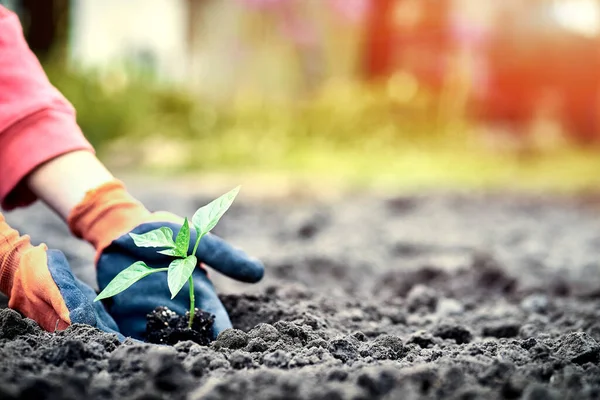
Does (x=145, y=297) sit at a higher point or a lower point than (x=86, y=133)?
higher

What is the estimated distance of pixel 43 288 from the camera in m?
1.33

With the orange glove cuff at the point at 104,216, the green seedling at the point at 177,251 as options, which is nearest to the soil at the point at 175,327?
the green seedling at the point at 177,251

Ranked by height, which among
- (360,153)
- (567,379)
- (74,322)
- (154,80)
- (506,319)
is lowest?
(360,153)

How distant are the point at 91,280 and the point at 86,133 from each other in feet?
11.7

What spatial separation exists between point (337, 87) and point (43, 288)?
714 cm

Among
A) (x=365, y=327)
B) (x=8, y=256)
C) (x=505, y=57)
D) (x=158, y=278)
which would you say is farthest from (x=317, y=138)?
(x=8, y=256)

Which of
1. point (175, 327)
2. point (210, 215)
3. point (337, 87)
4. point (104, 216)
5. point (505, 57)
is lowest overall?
point (337, 87)

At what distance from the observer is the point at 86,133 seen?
5.32 metres

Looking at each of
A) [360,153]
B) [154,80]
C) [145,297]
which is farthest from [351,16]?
[145,297]

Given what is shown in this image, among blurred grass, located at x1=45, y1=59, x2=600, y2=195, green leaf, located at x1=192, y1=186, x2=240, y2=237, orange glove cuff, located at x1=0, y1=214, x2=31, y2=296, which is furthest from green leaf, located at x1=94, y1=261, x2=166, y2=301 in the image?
blurred grass, located at x1=45, y1=59, x2=600, y2=195

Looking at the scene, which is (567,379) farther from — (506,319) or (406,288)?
(406,288)

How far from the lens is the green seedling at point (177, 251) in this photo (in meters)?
1.27

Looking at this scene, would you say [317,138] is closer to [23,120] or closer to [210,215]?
[23,120]

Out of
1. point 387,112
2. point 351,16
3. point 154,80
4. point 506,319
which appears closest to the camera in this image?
point 506,319
